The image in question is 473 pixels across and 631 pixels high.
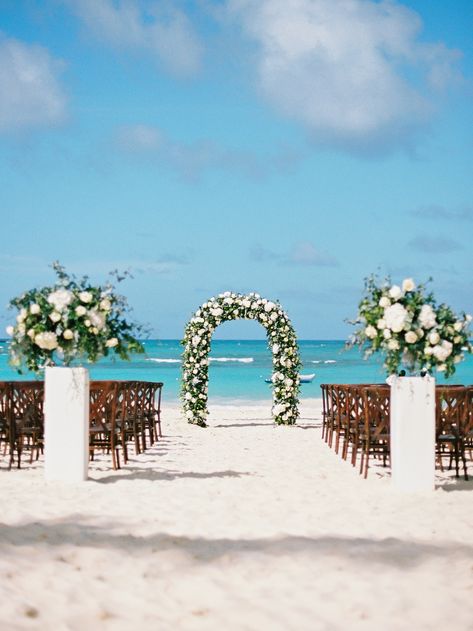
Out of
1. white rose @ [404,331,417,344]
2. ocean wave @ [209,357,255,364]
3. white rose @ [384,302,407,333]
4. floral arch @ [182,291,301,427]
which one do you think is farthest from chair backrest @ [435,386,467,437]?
ocean wave @ [209,357,255,364]

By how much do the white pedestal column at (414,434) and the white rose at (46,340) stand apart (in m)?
3.36

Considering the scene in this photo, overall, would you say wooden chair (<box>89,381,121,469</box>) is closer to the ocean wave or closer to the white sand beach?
the white sand beach

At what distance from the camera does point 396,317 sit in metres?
8.20

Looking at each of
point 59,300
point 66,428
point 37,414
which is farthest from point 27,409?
point 59,300

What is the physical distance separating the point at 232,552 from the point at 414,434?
3.25 metres

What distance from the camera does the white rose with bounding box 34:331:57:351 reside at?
8.36 metres

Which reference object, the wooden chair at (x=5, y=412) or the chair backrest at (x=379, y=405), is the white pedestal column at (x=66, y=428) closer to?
the wooden chair at (x=5, y=412)

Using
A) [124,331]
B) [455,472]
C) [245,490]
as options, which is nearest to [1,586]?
[245,490]

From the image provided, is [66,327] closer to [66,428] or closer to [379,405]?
[66,428]

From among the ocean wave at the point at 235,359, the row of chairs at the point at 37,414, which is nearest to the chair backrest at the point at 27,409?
the row of chairs at the point at 37,414

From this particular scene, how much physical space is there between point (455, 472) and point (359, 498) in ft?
8.03

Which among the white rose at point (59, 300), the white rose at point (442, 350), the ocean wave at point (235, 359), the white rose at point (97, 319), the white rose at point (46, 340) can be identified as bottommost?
the ocean wave at point (235, 359)

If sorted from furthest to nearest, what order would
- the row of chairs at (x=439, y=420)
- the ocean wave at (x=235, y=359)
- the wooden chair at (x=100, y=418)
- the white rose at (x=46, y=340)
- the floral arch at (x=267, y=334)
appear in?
the ocean wave at (x=235, y=359) < the floral arch at (x=267, y=334) < the wooden chair at (x=100, y=418) < the row of chairs at (x=439, y=420) < the white rose at (x=46, y=340)

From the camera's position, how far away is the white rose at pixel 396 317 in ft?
26.8
